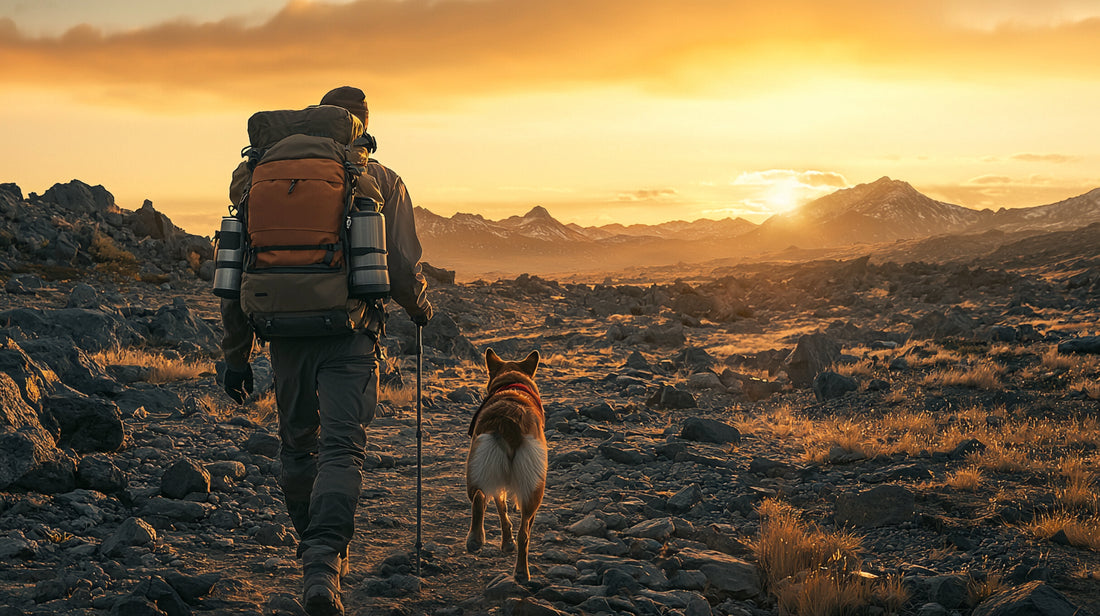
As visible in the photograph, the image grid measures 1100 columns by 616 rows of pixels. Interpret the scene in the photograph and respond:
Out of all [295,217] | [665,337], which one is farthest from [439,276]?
[295,217]

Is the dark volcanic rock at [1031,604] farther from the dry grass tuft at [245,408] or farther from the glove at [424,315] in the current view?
the dry grass tuft at [245,408]

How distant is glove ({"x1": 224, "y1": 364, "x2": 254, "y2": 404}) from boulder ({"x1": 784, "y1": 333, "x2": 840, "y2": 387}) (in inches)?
503

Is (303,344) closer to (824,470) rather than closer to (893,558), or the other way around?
(893,558)

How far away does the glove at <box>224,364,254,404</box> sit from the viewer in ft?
15.4

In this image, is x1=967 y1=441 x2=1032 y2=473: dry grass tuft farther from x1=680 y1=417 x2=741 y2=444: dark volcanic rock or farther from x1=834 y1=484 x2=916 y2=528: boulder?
x1=680 y1=417 x2=741 y2=444: dark volcanic rock

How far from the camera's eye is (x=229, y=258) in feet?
13.6

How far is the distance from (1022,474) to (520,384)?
543cm

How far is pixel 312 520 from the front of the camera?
397 centimetres

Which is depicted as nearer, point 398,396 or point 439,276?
point 398,396

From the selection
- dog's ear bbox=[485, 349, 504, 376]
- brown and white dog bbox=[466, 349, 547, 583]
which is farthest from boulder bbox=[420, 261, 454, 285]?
brown and white dog bbox=[466, 349, 547, 583]

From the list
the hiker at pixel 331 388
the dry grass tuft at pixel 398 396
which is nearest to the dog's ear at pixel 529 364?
the hiker at pixel 331 388

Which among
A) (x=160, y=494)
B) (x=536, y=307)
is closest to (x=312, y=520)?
(x=160, y=494)

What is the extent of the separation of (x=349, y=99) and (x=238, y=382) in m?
2.04

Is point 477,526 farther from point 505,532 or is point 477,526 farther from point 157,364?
point 157,364
